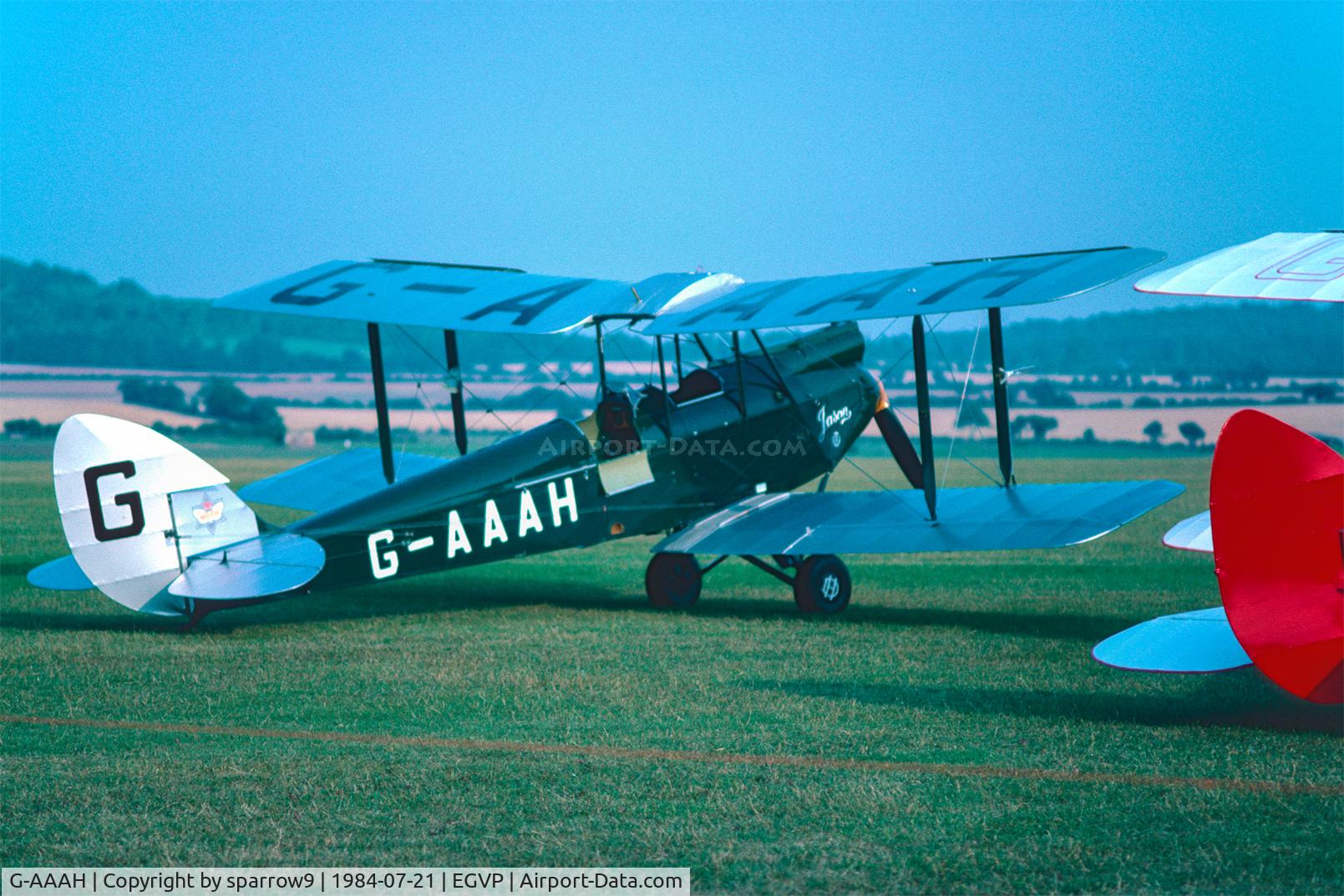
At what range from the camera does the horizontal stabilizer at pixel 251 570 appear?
8.95 m

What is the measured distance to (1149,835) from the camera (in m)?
4.90

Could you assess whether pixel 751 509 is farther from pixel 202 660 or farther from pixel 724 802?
pixel 724 802

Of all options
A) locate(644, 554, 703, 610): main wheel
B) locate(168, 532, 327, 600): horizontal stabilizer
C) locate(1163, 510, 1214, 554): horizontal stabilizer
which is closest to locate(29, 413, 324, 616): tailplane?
locate(168, 532, 327, 600): horizontal stabilizer

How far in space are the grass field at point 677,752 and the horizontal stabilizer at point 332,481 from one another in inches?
102

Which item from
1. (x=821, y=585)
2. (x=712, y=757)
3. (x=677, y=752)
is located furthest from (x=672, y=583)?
(x=712, y=757)

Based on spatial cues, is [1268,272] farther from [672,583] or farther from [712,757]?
[672,583]

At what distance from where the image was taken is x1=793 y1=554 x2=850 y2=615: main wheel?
11312 millimetres

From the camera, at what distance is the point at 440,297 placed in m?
12.3

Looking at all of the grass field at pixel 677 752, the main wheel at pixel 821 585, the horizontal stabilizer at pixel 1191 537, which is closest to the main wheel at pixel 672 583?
the grass field at pixel 677 752

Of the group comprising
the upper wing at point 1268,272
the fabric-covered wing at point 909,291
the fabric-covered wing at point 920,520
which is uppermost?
the fabric-covered wing at point 909,291

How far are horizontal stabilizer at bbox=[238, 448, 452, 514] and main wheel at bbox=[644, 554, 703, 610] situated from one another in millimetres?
2605

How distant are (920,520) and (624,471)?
7.94 feet

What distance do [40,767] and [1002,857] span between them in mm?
4015

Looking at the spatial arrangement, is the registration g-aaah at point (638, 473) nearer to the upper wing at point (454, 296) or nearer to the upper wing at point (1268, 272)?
the upper wing at point (454, 296)
